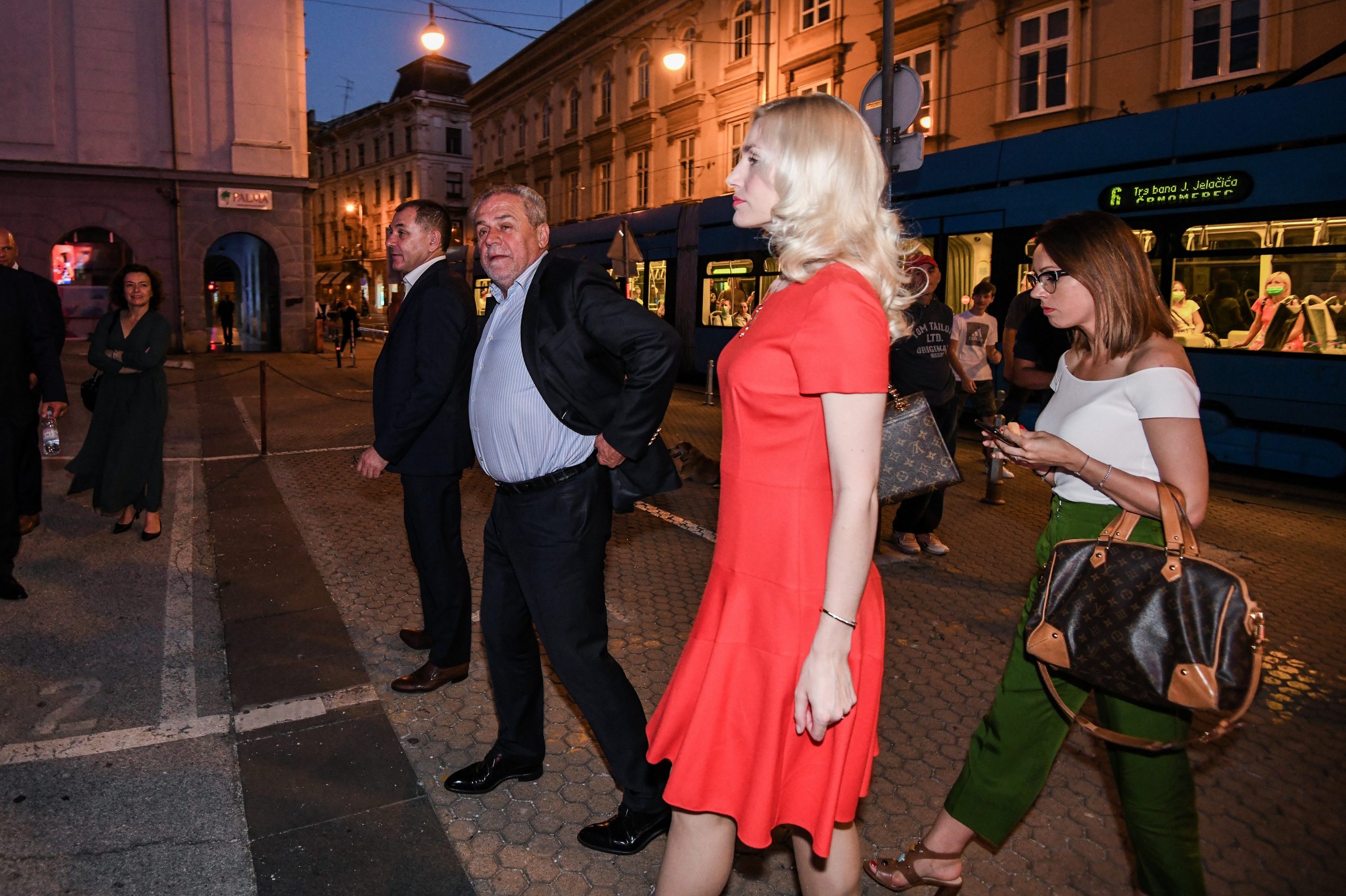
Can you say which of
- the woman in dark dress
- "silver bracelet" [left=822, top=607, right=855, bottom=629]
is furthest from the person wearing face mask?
the woman in dark dress

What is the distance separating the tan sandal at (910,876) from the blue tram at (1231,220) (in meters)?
7.35

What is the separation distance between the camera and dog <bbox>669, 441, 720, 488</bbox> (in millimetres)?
6574

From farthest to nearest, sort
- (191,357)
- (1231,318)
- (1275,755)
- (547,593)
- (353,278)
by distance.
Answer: (353,278), (191,357), (1231,318), (1275,755), (547,593)

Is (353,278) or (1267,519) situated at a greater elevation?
(353,278)

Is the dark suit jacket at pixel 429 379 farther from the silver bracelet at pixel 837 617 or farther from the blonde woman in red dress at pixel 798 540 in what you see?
the silver bracelet at pixel 837 617

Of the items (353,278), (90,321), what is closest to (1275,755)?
(90,321)

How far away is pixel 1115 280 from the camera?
7.39 ft

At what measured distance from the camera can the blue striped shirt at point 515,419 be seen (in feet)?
8.96

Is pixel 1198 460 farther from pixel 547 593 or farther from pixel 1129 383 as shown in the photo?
pixel 547 593

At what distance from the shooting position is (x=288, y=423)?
41.3 ft

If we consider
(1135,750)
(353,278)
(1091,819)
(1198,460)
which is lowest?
(1091,819)

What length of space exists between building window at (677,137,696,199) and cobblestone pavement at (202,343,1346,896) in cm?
2538

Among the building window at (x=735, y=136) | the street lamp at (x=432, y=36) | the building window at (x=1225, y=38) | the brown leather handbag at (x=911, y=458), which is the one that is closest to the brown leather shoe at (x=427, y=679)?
the brown leather handbag at (x=911, y=458)

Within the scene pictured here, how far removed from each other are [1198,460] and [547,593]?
176 cm
